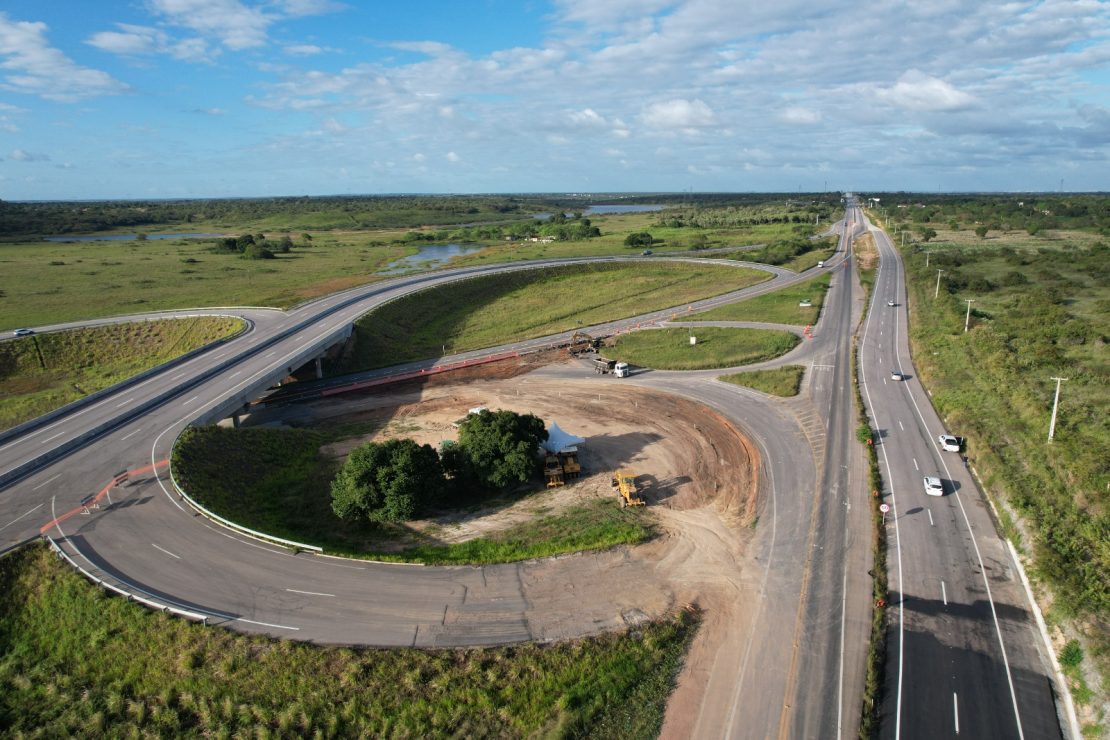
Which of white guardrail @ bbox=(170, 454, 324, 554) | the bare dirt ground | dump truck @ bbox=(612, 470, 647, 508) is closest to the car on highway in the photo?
the bare dirt ground

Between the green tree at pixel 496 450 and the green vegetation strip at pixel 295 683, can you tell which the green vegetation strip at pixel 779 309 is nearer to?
the green tree at pixel 496 450

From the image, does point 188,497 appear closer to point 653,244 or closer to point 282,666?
point 282,666

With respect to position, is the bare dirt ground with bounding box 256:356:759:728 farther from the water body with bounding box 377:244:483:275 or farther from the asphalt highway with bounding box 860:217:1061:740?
the water body with bounding box 377:244:483:275

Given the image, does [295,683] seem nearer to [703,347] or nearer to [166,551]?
[166,551]

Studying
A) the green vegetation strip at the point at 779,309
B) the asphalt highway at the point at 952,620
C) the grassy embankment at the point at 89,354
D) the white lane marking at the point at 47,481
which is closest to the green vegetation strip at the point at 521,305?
the green vegetation strip at the point at 779,309

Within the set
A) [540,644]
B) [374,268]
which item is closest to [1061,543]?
[540,644]
